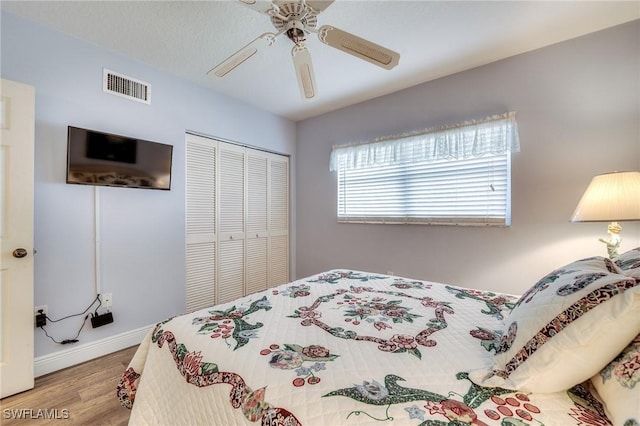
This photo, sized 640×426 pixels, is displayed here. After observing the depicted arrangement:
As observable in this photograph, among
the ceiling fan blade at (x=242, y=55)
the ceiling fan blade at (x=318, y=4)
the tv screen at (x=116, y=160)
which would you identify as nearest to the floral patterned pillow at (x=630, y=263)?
the ceiling fan blade at (x=318, y=4)

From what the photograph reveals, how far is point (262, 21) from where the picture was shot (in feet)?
6.29

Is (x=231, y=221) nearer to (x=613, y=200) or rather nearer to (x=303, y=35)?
(x=303, y=35)

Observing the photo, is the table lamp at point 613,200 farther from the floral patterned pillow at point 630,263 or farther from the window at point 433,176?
the window at point 433,176

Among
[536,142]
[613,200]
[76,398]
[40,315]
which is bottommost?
[76,398]

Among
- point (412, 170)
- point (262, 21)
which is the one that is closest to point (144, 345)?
point (262, 21)

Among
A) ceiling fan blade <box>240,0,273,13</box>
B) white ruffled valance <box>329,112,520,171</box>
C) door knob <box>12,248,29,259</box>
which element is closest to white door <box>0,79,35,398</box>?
door knob <box>12,248,29,259</box>

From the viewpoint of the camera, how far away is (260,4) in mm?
1300

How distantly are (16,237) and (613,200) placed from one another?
12.3 ft

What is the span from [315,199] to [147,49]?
2392 millimetres

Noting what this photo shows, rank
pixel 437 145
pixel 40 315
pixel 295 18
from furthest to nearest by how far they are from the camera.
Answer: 1. pixel 437 145
2. pixel 40 315
3. pixel 295 18

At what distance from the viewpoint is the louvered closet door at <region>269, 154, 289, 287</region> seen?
3.78 m

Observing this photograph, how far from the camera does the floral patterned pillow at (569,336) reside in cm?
70

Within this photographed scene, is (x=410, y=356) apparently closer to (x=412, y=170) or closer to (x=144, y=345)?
(x=144, y=345)

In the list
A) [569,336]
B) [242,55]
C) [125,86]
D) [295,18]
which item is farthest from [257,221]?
[569,336]
